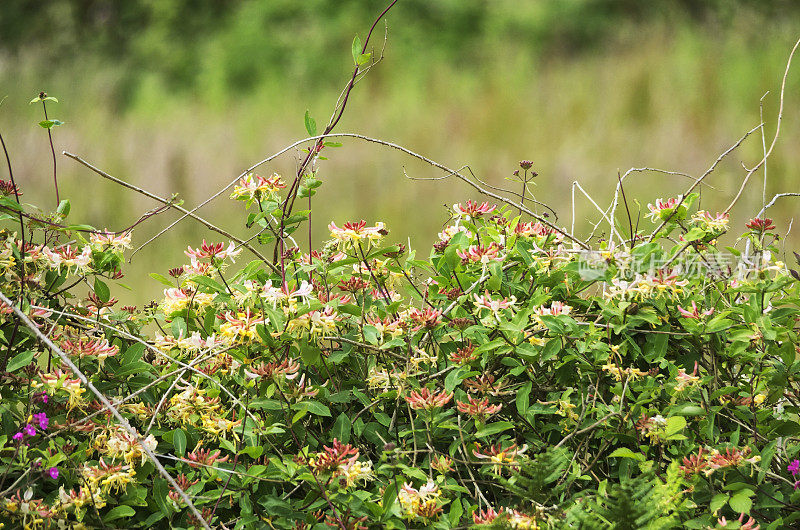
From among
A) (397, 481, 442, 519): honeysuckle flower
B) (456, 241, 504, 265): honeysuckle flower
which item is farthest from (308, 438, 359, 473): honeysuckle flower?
(456, 241, 504, 265): honeysuckle flower

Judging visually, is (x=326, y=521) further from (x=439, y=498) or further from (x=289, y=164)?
(x=289, y=164)

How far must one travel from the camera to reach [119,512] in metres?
1.06

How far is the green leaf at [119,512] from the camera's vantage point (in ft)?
3.46

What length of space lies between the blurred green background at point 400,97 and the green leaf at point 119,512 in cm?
327

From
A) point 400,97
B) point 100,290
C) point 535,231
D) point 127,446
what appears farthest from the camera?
point 400,97

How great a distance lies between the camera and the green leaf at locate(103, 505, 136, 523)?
1056 mm

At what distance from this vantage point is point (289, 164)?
555 cm

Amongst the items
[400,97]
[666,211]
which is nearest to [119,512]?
[666,211]

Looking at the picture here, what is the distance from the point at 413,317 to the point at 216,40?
719cm

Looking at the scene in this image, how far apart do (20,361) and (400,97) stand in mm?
5675

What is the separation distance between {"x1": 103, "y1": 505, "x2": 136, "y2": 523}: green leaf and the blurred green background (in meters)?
3.27

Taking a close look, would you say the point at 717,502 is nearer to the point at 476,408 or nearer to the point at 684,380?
the point at 684,380

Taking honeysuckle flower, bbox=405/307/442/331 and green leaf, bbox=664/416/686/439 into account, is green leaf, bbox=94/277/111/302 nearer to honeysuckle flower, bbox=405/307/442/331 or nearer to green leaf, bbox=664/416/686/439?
honeysuckle flower, bbox=405/307/442/331

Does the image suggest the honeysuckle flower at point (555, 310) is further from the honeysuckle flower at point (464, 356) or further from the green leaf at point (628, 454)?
the green leaf at point (628, 454)
